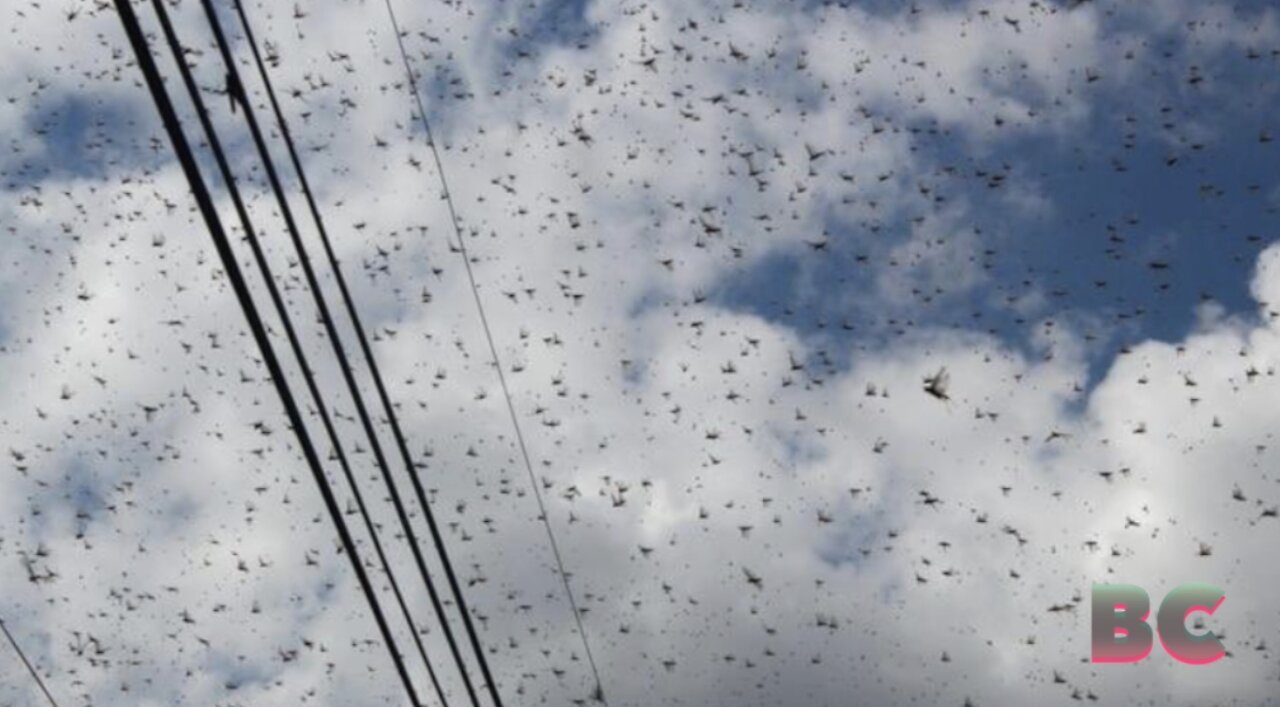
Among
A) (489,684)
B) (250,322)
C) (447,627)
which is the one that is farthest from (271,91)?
(489,684)

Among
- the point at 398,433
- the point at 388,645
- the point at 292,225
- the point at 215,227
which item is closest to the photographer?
the point at 215,227

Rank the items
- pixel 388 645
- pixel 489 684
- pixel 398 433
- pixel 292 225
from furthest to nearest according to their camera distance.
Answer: pixel 489 684, pixel 398 433, pixel 388 645, pixel 292 225

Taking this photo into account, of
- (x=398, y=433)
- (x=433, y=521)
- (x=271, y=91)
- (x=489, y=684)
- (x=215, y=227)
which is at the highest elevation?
(x=271, y=91)

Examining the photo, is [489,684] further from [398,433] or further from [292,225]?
[292,225]

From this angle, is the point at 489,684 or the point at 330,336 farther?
the point at 489,684

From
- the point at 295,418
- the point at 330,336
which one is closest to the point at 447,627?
the point at 330,336

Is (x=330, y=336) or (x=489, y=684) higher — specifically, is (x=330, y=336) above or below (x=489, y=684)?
above

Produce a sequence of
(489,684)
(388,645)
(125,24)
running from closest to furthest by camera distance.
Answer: (125,24)
(388,645)
(489,684)

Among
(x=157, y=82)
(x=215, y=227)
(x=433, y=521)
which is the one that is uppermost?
(x=157, y=82)

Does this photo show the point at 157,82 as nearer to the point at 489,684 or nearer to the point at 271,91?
the point at 271,91
